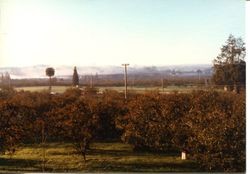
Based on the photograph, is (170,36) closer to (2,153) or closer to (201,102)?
Result: (201,102)

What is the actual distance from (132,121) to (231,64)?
169 centimetres

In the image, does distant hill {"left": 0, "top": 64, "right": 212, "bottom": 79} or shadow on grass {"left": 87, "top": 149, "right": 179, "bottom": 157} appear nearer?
distant hill {"left": 0, "top": 64, "right": 212, "bottom": 79}

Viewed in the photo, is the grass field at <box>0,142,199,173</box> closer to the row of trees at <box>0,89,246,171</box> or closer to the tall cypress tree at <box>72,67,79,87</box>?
the row of trees at <box>0,89,246,171</box>

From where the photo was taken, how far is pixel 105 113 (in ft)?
25.6

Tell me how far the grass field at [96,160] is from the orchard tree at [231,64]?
133cm

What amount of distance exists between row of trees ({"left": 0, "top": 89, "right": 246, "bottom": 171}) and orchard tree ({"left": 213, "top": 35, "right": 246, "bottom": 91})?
22 cm

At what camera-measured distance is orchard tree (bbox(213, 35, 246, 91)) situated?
7457 millimetres

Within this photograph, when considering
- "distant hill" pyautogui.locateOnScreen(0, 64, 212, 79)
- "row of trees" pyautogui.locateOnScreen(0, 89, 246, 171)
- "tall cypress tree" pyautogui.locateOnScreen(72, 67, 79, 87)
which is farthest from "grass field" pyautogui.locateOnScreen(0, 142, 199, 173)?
"distant hill" pyautogui.locateOnScreen(0, 64, 212, 79)

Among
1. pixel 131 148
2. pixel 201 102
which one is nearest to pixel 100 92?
pixel 131 148

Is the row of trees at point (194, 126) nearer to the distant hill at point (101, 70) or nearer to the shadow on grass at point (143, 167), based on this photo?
the shadow on grass at point (143, 167)

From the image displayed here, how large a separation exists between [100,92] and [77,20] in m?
1.14

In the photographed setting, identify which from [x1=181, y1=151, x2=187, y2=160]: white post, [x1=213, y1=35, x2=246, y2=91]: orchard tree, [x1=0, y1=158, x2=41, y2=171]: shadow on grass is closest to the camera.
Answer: [x1=213, y1=35, x2=246, y2=91]: orchard tree

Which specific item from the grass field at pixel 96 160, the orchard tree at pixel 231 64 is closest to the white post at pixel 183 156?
the grass field at pixel 96 160

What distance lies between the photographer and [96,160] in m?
7.74
